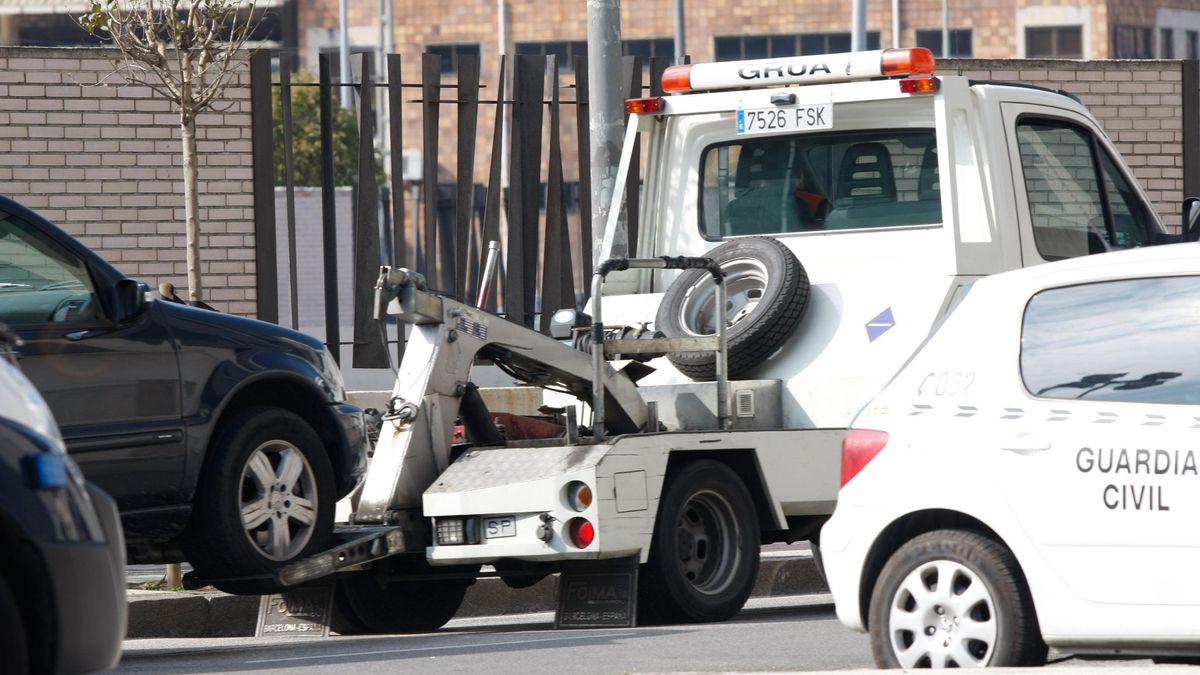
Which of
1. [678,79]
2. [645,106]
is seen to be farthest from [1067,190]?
[645,106]

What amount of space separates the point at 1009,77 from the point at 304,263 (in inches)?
662

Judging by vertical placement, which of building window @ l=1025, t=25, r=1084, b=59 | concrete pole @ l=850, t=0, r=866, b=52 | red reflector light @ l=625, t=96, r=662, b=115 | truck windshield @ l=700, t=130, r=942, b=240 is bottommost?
truck windshield @ l=700, t=130, r=942, b=240

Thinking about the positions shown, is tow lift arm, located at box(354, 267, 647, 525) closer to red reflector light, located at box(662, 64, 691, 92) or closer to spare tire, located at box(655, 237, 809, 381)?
spare tire, located at box(655, 237, 809, 381)

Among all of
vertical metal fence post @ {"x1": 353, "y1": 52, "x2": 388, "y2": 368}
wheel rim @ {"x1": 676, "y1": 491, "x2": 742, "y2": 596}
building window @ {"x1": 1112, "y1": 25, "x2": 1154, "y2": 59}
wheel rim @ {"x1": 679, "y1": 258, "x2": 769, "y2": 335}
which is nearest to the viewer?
wheel rim @ {"x1": 676, "y1": 491, "x2": 742, "y2": 596}

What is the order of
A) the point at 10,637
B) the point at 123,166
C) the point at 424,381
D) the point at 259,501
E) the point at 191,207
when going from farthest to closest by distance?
the point at 123,166
the point at 191,207
the point at 424,381
the point at 259,501
the point at 10,637

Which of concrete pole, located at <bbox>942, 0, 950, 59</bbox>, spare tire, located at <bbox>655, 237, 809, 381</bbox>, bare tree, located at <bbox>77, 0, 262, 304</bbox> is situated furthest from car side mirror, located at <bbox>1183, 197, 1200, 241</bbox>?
concrete pole, located at <bbox>942, 0, 950, 59</bbox>

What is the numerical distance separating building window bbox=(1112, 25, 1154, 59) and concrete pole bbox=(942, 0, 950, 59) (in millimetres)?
5055

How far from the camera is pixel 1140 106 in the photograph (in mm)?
16578

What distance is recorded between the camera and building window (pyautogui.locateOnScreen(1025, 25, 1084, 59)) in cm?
6556

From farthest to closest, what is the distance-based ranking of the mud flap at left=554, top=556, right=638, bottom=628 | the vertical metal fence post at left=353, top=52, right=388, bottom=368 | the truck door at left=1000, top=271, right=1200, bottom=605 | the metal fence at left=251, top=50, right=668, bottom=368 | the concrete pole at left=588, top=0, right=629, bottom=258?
the vertical metal fence post at left=353, top=52, right=388, bottom=368 → the metal fence at left=251, top=50, right=668, bottom=368 → the concrete pole at left=588, top=0, right=629, bottom=258 → the mud flap at left=554, top=556, right=638, bottom=628 → the truck door at left=1000, top=271, right=1200, bottom=605

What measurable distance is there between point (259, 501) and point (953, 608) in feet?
11.4

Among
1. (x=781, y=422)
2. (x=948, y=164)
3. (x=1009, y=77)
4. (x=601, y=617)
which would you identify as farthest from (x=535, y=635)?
(x=1009, y=77)

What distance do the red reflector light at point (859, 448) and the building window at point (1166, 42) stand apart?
210 feet

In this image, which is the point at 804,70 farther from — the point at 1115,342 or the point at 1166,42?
the point at 1166,42
